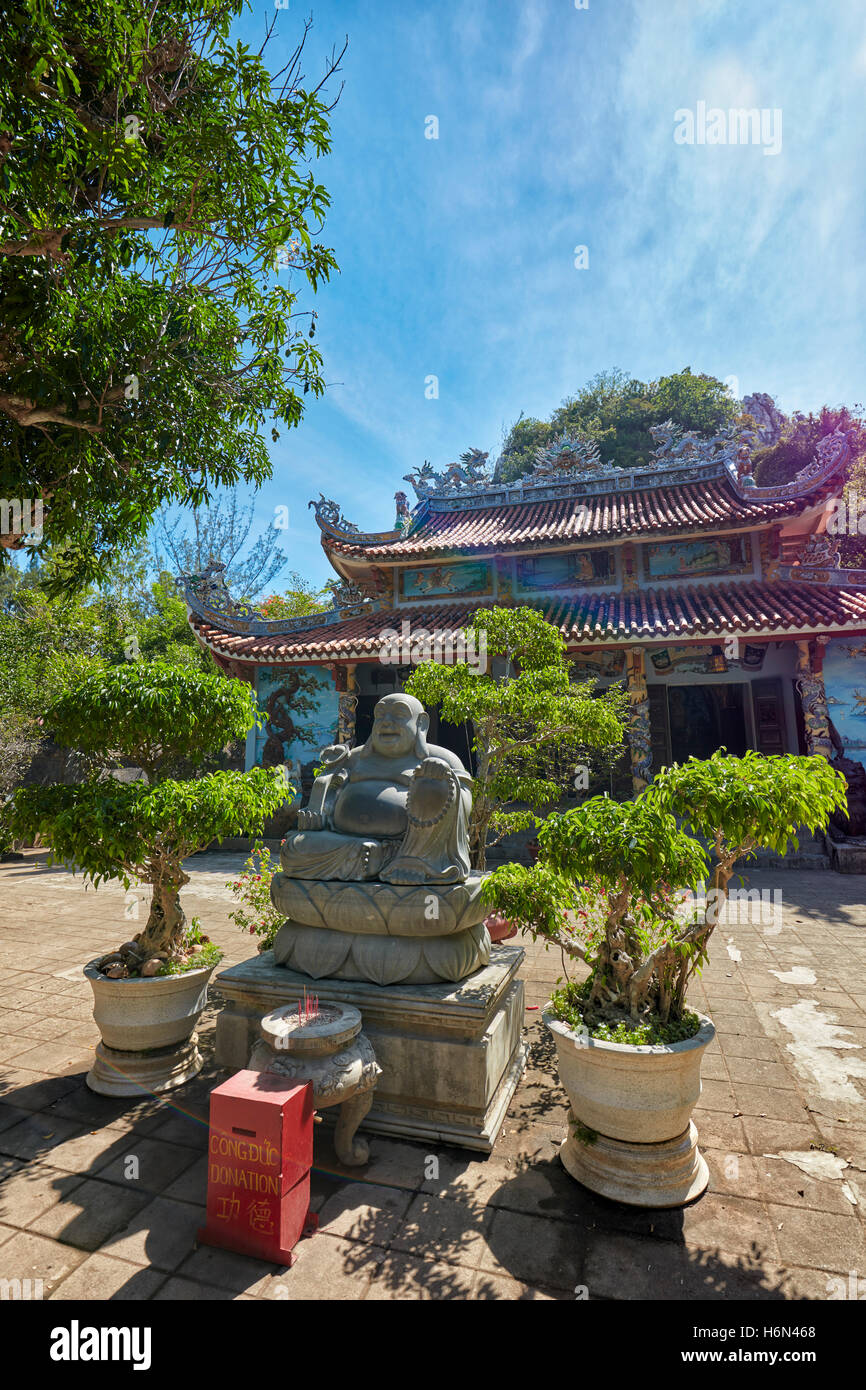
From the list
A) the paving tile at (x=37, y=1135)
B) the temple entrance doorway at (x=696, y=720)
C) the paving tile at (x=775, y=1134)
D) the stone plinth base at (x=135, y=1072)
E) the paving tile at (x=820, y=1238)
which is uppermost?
the temple entrance doorway at (x=696, y=720)

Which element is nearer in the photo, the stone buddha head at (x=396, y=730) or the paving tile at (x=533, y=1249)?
the paving tile at (x=533, y=1249)

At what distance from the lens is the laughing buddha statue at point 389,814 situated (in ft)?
12.6

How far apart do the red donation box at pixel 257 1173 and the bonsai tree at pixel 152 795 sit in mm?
1598

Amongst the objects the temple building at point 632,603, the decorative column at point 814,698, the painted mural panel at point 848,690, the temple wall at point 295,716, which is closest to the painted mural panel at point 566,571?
the temple building at point 632,603

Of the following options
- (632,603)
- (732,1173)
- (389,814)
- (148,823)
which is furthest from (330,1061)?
(632,603)

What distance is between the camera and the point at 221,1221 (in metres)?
2.51

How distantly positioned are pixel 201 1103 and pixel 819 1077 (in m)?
3.71

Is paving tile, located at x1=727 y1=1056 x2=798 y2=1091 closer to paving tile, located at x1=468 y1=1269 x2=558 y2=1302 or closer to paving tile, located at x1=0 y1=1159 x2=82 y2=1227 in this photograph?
paving tile, located at x1=468 y1=1269 x2=558 y2=1302

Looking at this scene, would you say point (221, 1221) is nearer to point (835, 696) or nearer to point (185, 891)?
point (185, 891)

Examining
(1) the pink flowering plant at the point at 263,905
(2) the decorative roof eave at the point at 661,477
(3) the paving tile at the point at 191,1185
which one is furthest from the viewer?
(2) the decorative roof eave at the point at 661,477

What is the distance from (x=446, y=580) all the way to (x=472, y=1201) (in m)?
12.1

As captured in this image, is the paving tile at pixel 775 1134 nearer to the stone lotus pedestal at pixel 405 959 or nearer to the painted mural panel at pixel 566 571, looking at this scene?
the stone lotus pedestal at pixel 405 959

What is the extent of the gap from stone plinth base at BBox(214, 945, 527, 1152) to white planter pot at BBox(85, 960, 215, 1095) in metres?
0.37
